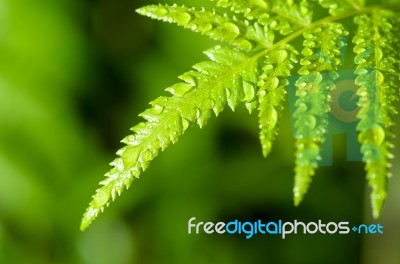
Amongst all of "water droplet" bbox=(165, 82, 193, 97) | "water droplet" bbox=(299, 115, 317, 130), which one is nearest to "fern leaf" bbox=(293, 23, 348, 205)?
"water droplet" bbox=(299, 115, 317, 130)

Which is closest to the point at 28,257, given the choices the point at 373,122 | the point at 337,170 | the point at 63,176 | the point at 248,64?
the point at 63,176

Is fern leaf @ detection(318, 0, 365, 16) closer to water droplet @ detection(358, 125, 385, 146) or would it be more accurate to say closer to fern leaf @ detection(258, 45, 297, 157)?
fern leaf @ detection(258, 45, 297, 157)

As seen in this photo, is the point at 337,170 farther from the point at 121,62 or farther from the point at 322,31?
the point at 322,31

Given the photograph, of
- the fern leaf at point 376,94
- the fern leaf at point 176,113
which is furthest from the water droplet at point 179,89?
the fern leaf at point 376,94

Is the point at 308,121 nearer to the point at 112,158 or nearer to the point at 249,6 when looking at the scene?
the point at 249,6

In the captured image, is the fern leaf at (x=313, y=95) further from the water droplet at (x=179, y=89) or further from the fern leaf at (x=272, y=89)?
the water droplet at (x=179, y=89)

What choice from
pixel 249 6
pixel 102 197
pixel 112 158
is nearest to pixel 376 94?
pixel 249 6
